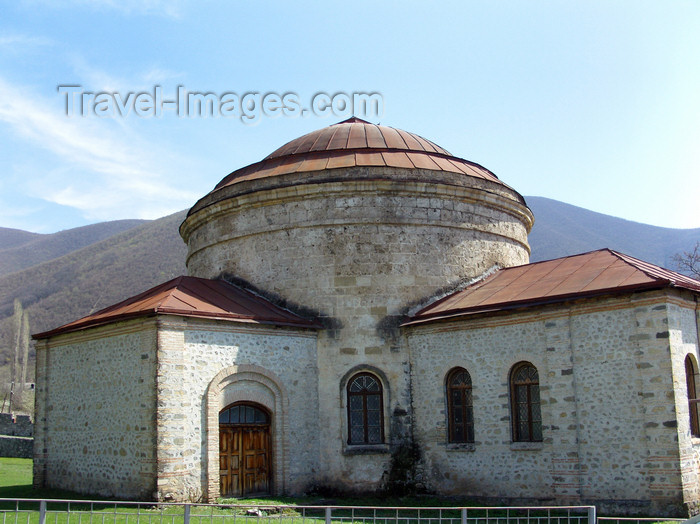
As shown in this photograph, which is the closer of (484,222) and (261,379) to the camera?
(261,379)

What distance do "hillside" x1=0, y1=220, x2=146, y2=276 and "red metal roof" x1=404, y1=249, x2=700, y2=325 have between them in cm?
12299

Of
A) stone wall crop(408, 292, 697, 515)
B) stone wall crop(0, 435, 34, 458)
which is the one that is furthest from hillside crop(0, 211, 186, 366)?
stone wall crop(408, 292, 697, 515)

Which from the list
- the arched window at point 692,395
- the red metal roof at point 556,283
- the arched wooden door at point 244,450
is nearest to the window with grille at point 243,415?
the arched wooden door at point 244,450

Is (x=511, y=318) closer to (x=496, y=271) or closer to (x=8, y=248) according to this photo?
(x=496, y=271)

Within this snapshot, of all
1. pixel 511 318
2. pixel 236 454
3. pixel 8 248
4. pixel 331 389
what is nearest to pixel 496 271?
pixel 511 318

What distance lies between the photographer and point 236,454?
14555mm

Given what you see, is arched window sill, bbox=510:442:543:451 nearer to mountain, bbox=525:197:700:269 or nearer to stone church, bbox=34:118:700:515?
stone church, bbox=34:118:700:515

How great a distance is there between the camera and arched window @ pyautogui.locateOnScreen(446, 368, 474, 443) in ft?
48.8

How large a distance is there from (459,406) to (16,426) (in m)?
22.3

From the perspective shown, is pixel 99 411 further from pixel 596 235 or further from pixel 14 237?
pixel 14 237

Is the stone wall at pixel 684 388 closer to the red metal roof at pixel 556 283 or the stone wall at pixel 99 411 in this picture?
the red metal roof at pixel 556 283

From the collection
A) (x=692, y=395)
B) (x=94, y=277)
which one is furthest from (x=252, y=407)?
(x=94, y=277)

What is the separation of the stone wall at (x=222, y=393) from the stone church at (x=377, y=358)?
0.12 ft

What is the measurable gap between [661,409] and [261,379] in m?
7.79
